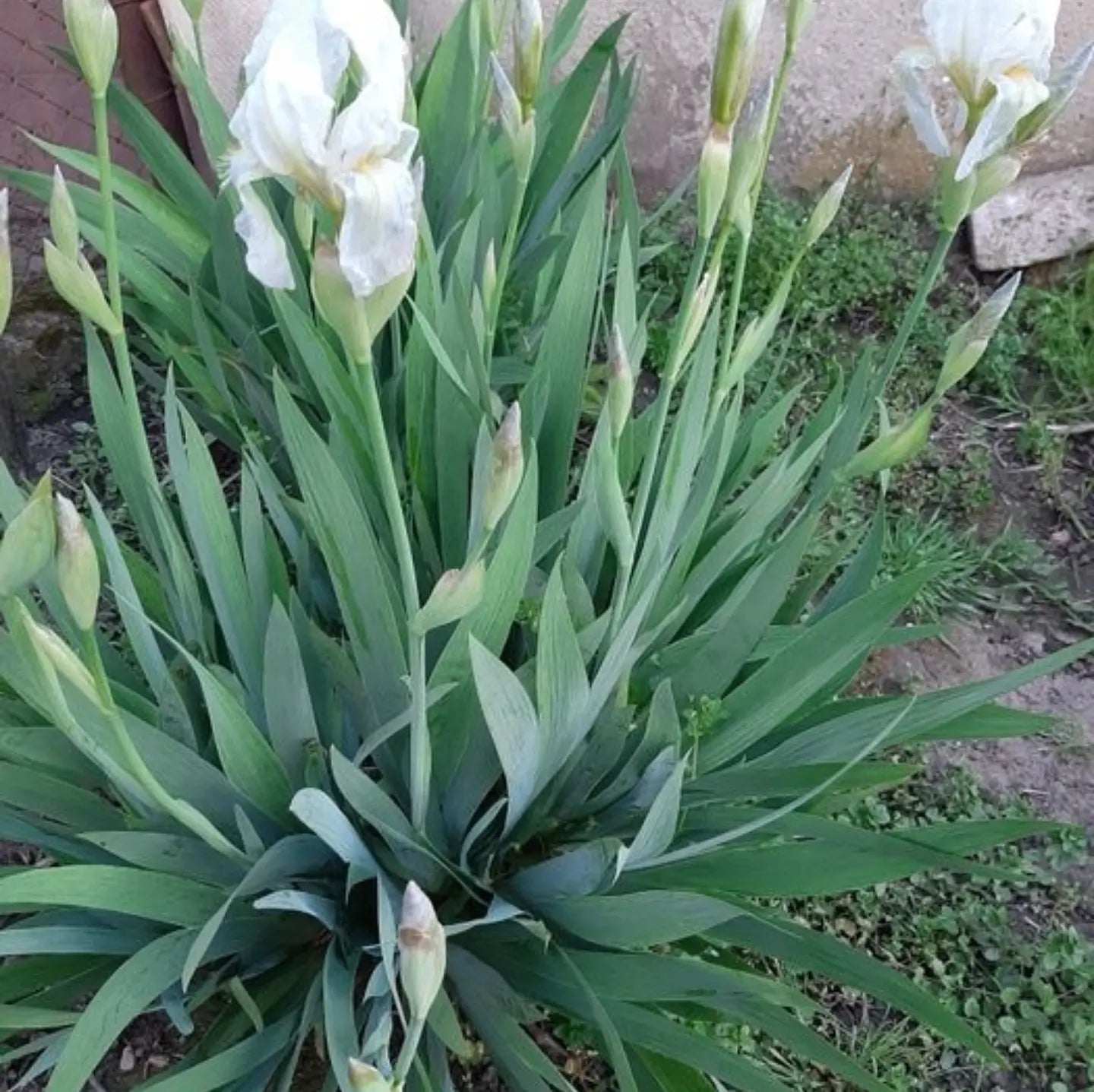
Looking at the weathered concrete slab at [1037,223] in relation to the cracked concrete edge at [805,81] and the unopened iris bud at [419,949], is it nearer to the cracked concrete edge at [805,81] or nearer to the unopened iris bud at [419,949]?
the cracked concrete edge at [805,81]

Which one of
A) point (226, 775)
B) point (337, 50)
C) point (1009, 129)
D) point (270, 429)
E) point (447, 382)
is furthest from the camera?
point (270, 429)

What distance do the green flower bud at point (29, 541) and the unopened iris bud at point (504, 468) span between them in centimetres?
25

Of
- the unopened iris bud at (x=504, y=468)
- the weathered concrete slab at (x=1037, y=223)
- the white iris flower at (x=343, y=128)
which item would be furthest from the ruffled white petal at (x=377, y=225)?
the weathered concrete slab at (x=1037, y=223)

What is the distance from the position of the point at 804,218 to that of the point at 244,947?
Result: 1618mm

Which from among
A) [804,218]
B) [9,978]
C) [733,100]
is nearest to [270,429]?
[9,978]

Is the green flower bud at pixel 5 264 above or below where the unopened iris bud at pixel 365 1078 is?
above

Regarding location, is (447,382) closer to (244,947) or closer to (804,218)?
(244,947)

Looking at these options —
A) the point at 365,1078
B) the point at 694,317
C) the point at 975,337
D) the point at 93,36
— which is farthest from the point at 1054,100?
the point at 365,1078

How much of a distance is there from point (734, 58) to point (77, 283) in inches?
18.2

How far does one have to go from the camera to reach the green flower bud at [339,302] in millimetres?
624

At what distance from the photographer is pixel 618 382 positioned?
83 centimetres

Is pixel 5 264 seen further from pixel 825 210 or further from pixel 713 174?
pixel 825 210

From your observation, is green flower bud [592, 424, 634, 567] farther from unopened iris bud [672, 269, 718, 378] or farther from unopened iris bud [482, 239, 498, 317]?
unopened iris bud [482, 239, 498, 317]

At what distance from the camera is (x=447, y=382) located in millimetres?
1233
